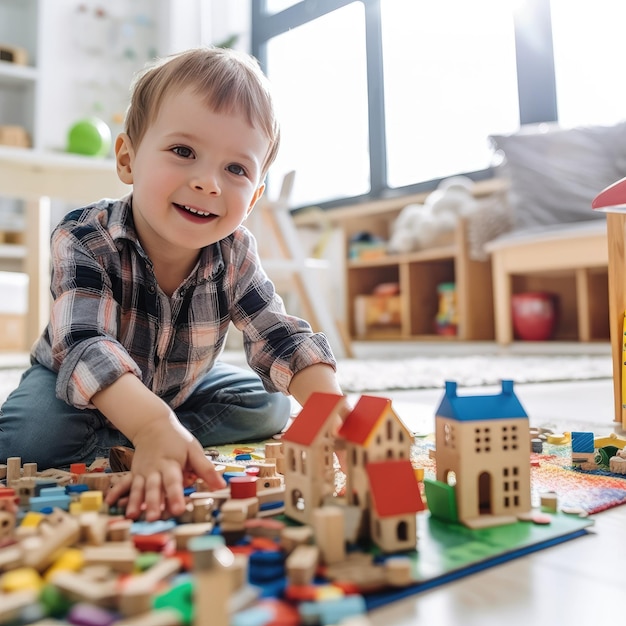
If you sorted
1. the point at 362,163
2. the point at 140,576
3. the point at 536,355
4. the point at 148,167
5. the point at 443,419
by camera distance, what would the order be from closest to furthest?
the point at 140,576 → the point at 443,419 → the point at 148,167 → the point at 536,355 → the point at 362,163

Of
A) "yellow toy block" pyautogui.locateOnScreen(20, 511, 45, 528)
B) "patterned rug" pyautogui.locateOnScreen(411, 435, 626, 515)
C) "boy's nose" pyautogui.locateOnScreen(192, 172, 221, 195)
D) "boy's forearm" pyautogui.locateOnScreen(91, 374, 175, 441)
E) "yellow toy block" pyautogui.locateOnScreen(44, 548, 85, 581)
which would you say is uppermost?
"boy's nose" pyautogui.locateOnScreen(192, 172, 221, 195)

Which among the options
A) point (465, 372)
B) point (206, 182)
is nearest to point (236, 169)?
point (206, 182)

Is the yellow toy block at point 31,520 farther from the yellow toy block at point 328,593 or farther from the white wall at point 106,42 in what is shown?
the white wall at point 106,42

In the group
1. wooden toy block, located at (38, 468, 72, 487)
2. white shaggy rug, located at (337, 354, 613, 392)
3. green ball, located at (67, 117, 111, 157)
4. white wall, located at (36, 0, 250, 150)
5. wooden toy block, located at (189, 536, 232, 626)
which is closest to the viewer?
wooden toy block, located at (189, 536, 232, 626)

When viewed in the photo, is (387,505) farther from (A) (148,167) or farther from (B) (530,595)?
(A) (148,167)

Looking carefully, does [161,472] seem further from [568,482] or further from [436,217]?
[436,217]

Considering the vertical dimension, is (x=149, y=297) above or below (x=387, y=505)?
above

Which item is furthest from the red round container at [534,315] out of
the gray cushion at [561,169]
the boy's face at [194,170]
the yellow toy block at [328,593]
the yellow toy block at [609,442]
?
the yellow toy block at [328,593]

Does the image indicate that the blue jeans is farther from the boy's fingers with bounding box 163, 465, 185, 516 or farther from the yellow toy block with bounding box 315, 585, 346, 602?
the yellow toy block with bounding box 315, 585, 346, 602

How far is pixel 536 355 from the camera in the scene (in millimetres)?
2406

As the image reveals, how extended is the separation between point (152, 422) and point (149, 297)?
0.24 meters

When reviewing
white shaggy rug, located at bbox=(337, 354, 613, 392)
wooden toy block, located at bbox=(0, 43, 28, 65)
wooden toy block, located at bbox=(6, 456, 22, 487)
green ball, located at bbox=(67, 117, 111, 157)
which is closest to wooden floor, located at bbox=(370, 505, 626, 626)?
wooden toy block, located at bbox=(6, 456, 22, 487)

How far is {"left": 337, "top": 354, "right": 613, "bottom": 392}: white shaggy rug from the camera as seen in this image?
1.46 m

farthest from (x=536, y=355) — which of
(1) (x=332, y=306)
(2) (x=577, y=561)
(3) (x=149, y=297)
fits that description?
(2) (x=577, y=561)
